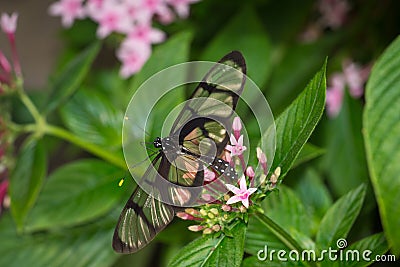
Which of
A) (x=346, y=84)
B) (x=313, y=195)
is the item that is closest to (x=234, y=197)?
(x=313, y=195)

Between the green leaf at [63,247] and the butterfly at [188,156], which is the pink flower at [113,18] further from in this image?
the butterfly at [188,156]

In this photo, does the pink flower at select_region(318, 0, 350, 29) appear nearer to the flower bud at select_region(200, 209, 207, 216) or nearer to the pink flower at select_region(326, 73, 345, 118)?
the pink flower at select_region(326, 73, 345, 118)

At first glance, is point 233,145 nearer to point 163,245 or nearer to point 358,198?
point 358,198

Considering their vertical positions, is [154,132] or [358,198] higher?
[154,132]

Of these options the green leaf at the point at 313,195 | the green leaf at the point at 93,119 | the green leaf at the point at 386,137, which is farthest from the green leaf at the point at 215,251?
the green leaf at the point at 93,119

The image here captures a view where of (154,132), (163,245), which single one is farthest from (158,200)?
(163,245)

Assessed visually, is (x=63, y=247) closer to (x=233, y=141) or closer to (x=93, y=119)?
(x=93, y=119)

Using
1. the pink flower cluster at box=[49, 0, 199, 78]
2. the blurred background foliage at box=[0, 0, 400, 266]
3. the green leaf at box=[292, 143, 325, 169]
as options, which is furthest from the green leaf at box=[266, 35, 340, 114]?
the green leaf at box=[292, 143, 325, 169]
